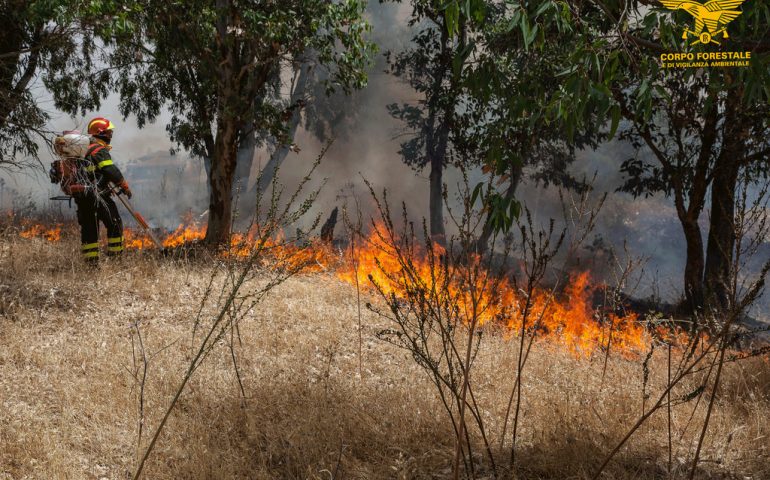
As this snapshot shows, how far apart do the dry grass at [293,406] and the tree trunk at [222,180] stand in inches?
187

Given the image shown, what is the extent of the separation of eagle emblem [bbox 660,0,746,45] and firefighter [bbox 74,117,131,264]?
849 centimetres

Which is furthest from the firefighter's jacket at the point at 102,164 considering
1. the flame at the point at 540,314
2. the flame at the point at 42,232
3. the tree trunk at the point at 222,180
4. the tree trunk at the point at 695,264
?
the tree trunk at the point at 695,264

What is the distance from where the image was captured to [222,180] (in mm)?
12016

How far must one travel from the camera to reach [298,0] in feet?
34.5

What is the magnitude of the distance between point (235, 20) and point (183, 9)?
3.56ft

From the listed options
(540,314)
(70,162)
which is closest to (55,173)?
(70,162)

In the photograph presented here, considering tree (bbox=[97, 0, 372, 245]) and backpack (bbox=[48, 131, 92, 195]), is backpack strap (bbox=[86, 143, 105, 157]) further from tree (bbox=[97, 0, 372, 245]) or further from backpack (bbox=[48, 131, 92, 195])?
tree (bbox=[97, 0, 372, 245])

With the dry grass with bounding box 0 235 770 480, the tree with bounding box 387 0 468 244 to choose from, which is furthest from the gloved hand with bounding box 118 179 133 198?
the tree with bounding box 387 0 468 244

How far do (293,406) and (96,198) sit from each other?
673cm

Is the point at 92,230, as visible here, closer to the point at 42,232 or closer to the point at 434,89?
the point at 42,232

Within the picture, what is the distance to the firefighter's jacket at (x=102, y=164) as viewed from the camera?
9570mm

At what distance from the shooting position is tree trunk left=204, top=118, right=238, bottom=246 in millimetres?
11719

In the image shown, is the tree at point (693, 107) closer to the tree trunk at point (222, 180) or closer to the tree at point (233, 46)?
the tree at point (233, 46)

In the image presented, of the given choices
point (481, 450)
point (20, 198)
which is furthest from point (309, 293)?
point (20, 198)
